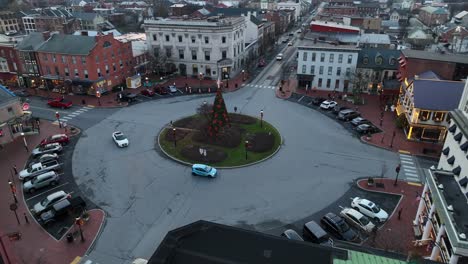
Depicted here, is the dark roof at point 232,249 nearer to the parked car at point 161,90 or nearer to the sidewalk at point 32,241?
the sidewalk at point 32,241

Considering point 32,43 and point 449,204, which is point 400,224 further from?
point 32,43

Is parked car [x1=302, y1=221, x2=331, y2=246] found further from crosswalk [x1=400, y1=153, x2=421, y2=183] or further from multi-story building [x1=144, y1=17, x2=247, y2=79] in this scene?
multi-story building [x1=144, y1=17, x2=247, y2=79]

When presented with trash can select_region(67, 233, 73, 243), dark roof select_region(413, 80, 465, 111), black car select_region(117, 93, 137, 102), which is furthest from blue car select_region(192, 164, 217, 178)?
dark roof select_region(413, 80, 465, 111)

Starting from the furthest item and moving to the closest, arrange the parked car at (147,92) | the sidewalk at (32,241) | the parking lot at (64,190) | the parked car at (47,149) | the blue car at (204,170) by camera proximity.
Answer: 1. the parked car at (147,92)
2. the parked car at (47,149)
3. the blue car at (204,170)
4. the parking lot at (64,190)
5. the sidewalk at (32,241)

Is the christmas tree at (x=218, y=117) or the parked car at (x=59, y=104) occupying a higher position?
the christmas tree at (x=218, y=117)

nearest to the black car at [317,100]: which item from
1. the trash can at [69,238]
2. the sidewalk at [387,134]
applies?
the sidewalk at [387,134]

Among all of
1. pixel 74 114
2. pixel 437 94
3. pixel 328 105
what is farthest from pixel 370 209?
pixel 74 114

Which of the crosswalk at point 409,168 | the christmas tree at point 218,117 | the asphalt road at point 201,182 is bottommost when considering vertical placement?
the crosswalk at point 409,168
